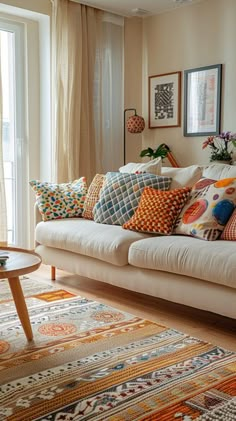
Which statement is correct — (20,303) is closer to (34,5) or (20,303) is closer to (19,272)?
(19,272)

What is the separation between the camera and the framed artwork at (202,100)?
14.7ft

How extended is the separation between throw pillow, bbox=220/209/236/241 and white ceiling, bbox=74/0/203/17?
2.64 m

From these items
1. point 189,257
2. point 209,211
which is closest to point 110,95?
point 209,211

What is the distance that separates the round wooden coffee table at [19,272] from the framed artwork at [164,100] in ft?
9.08

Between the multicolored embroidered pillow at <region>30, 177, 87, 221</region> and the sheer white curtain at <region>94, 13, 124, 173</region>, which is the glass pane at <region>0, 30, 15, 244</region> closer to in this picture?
the sheer white curtain at <region>94, 13, 124, 173</region>

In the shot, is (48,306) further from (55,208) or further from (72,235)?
(55,208)

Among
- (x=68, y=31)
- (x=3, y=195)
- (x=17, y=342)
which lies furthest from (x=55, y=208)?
(x=68, y=31)

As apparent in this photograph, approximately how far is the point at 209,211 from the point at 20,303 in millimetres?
1204

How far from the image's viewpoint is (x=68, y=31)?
4574 mm

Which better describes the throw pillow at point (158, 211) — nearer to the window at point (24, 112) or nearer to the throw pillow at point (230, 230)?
the throw pillow at point (230, 230)

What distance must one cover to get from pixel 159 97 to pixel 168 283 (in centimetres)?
276

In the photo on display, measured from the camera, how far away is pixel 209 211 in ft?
9.39

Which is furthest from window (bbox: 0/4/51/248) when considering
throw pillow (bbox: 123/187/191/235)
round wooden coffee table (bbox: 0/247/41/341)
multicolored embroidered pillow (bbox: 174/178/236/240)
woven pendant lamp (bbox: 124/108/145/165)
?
round wooden coffee table (bbox: 0/247/41/341)

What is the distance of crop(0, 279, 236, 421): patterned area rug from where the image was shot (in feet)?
5.85
